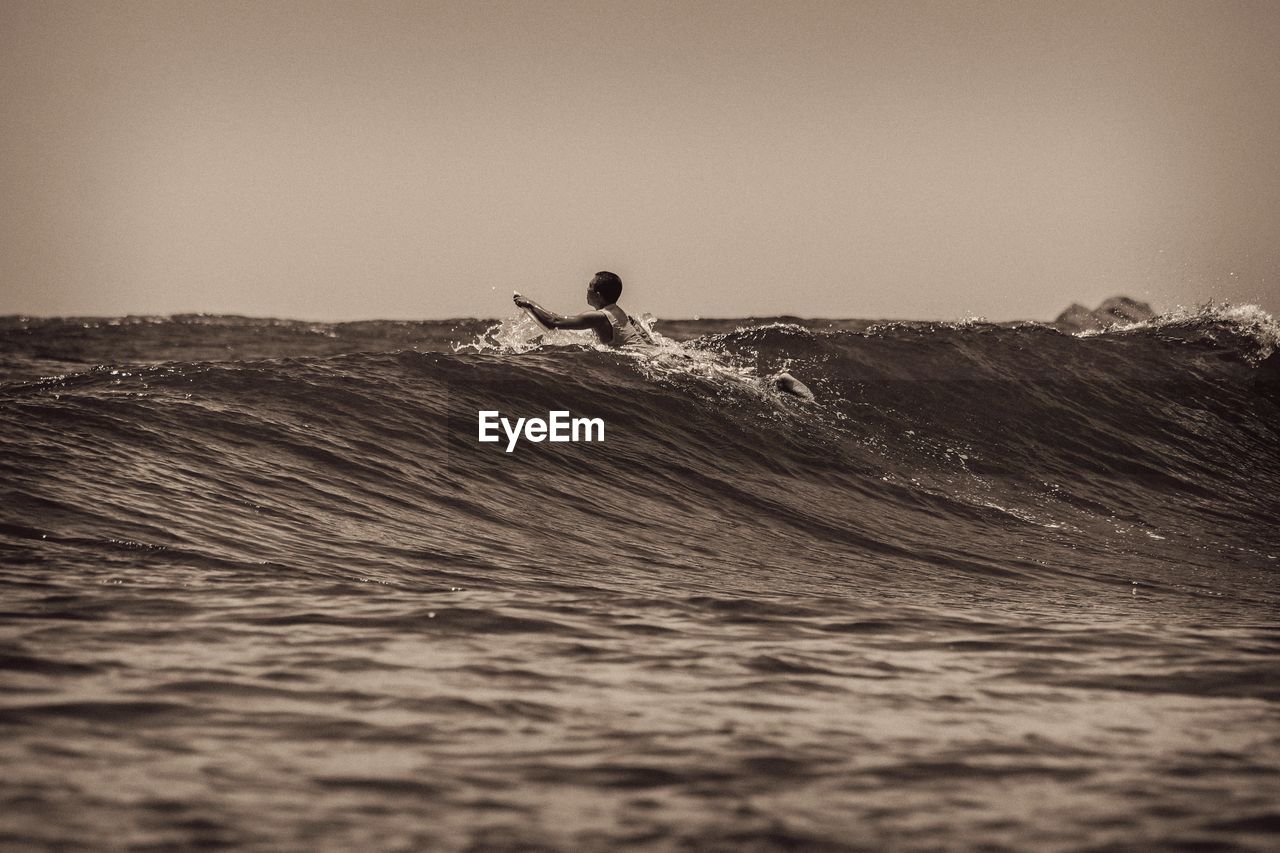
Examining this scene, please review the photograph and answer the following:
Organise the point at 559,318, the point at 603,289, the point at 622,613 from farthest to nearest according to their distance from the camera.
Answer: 1. the point at 603,289
2. the point at 559,318
3. the point at 622,613

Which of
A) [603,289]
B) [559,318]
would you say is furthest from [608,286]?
[559,318]

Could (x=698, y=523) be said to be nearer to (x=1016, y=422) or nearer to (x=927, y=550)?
(x=927, y=550)

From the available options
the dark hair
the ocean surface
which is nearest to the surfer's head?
the dark hair

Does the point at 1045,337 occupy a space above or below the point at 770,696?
above

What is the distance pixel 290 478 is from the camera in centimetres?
704

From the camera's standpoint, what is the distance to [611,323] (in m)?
10.8

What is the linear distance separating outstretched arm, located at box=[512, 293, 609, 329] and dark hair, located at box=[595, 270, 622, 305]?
0.67ft

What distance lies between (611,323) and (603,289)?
33 cm

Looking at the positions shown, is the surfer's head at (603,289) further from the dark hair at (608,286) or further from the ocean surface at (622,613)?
the ocean surface at (622,613)

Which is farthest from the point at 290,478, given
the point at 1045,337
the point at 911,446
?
the point at 1045,337

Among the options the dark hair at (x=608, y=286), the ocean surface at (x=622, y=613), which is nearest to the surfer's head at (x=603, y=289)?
the dark hair at (x=608, y=286)

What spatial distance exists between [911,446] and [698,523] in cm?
331

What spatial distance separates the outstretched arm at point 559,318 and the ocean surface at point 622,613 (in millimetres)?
354

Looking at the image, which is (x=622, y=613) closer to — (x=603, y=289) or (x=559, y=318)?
(x=559, y=318)
